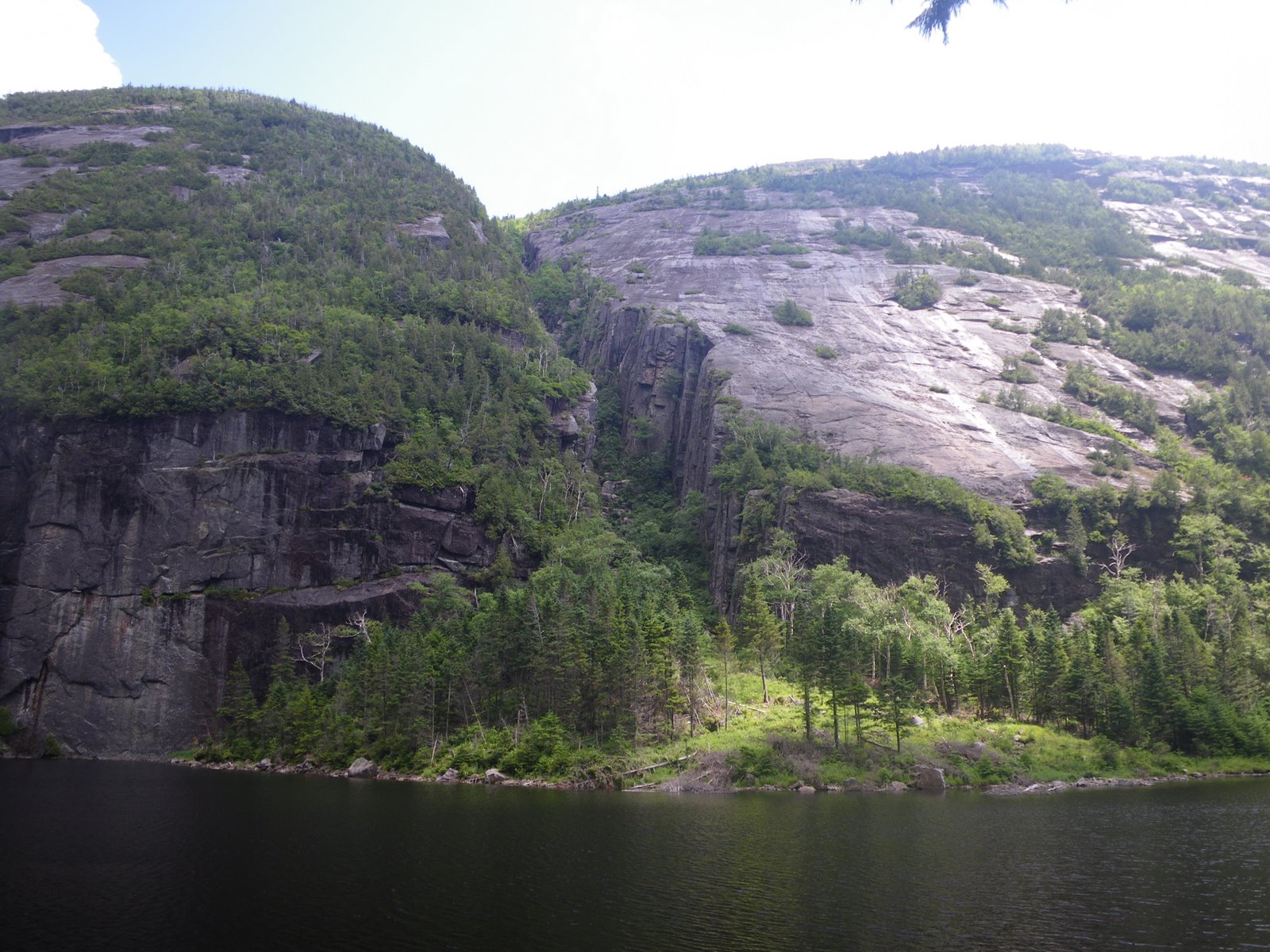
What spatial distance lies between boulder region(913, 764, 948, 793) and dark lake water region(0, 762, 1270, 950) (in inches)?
286

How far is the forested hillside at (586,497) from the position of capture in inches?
2400

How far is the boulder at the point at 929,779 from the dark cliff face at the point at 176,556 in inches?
1840

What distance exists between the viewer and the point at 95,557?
2990 inches

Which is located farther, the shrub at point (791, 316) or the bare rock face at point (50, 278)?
the shrub at point (791, 316)

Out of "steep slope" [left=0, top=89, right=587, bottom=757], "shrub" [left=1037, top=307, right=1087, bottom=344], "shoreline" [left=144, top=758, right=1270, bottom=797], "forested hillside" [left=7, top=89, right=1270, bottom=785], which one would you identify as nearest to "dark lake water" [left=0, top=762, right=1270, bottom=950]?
"shoreline" [left=144, top=758, right=1270, bottom=797]

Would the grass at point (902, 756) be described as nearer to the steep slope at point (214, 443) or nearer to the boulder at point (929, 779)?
the boulder at point (929, 779)

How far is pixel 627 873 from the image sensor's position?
2908 cm

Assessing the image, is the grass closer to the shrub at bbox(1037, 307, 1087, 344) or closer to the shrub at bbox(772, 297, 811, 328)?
the shrub at bbox(772, 297, 811, 328)

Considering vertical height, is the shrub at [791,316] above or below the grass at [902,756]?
above

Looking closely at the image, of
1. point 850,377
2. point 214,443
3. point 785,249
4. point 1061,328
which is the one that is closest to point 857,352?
point 850,377

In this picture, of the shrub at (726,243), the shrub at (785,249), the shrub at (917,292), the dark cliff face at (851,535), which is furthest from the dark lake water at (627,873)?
the shrub at (726,243)

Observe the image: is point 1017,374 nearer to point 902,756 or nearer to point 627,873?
point 902,756

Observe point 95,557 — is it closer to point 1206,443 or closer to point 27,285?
point 27,285

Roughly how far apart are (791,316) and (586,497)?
48278 mm
